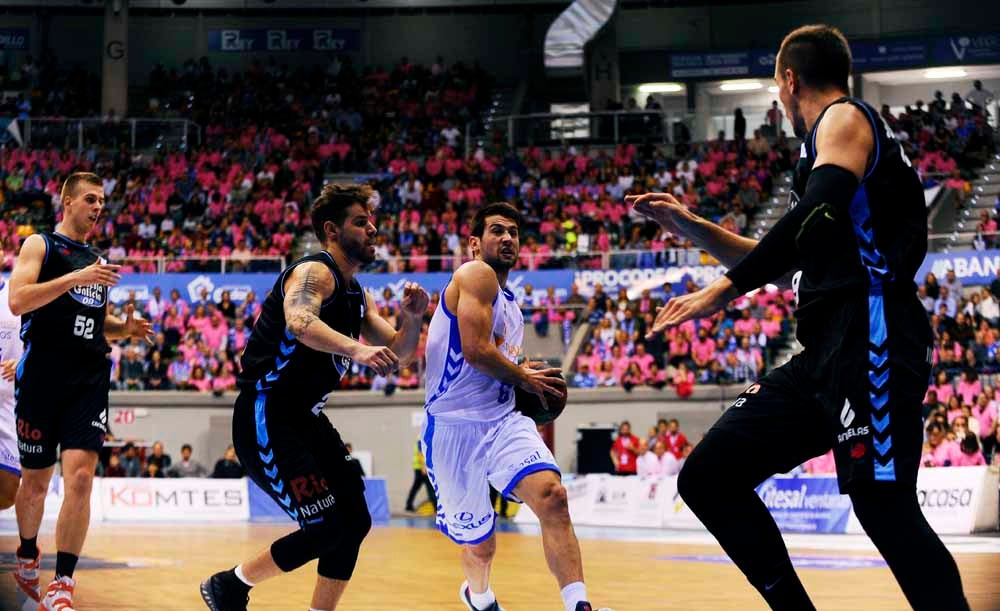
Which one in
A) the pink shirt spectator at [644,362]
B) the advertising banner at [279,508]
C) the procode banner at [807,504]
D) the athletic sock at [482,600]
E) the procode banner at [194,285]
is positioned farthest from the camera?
the procode banner at [194,285]

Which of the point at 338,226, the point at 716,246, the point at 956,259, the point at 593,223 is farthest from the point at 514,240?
the point at 593,223

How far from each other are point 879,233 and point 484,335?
120 inches

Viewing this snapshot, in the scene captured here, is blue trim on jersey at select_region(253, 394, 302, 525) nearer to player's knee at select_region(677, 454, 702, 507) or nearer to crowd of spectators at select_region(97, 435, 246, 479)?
player's knee at select_region(677, 454, 702, 507)

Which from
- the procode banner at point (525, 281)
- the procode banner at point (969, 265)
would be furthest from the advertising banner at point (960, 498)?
the procode banner at point (525, 281)

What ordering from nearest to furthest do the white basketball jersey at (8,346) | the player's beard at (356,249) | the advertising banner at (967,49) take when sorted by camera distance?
1. the player's beard at (356,249)
2. the white basketball jersey at (8,346)
3. the advertising banner at (967,49)

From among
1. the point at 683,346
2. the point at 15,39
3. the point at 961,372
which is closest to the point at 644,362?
the point at 683,346

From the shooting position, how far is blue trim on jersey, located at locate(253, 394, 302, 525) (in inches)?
255

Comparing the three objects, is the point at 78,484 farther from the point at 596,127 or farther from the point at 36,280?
the point at 596,127

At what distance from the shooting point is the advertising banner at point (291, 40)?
4241 cm

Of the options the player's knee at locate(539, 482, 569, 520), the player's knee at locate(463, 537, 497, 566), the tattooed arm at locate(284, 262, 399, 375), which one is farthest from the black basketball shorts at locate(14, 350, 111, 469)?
the player's knee at locate(539, 482, 569, 520)

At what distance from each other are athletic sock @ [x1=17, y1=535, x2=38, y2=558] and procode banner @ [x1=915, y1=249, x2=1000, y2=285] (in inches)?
717

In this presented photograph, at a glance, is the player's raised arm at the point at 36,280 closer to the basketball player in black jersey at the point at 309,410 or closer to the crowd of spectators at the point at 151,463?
the basketball player in black jersey at the point at 309,410

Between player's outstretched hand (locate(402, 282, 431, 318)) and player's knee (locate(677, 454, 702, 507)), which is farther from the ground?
player's outstretched hand (locate(402, 282, 431, 318))

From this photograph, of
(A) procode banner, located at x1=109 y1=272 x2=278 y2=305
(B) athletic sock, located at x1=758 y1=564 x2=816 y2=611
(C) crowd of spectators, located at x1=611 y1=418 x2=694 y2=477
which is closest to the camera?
(B) athletic sock, located at x1=758 y1=564 x2=816 y2=611
